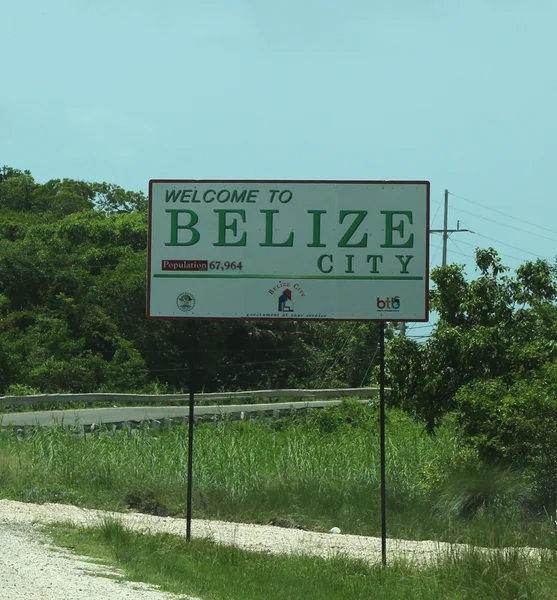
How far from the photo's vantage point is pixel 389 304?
938 centimetres

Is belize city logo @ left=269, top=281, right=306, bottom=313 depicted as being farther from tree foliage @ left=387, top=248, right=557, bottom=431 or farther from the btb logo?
tree foliage @ left=387, top=248, right=557, bottom=431

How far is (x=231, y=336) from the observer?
154 feet

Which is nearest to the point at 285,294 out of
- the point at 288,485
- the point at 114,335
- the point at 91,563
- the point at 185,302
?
the point at 185,302

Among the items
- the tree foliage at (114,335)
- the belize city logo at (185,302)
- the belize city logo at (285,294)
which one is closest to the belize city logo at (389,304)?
the belize city logo at (285,294)

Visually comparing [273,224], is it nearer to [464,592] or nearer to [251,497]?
[464,592]

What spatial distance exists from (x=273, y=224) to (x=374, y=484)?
5.54 m

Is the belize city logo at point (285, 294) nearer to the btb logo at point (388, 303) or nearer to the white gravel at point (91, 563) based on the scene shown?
the btb logo at point (388, 303)

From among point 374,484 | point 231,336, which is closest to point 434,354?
point 374,484

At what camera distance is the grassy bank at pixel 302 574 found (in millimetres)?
7484

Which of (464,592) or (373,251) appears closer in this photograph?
(464,592)

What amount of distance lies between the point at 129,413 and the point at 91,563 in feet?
68.6

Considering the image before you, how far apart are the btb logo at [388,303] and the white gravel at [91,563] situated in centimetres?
242

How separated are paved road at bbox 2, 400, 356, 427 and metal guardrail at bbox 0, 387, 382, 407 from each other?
0.62m

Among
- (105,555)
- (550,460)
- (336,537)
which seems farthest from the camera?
(550,460)
